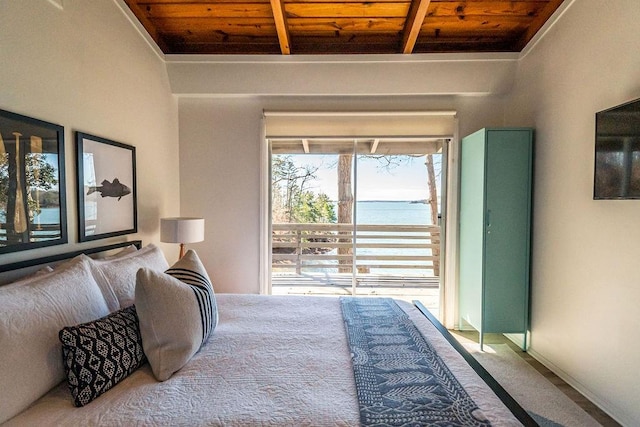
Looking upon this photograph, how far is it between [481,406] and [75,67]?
262 cm

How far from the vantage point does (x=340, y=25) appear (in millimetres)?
2717

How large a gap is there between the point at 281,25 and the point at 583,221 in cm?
270

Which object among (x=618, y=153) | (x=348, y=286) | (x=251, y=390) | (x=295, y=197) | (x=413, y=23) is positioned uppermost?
(x=413, y=23)

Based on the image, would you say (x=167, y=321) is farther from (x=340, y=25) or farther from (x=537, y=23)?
(x=537, y=23)

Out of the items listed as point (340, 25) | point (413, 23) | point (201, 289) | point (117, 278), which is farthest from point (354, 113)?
point (117, 278)

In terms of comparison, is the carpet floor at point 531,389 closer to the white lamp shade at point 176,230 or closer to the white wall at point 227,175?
the white wall at point 227,175

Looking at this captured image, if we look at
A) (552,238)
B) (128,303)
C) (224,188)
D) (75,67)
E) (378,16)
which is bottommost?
(128,303)

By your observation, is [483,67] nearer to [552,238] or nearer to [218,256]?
[552,238]

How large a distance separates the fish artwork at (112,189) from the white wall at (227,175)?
968 mm

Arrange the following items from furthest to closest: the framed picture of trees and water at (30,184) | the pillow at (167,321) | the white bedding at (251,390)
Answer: the framed picture of trees and water at (30,184) → the pillow at (167,321) → the white bedding at (251,390)

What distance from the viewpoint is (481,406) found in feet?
3.30

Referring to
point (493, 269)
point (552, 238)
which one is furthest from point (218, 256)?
point (552, 238)

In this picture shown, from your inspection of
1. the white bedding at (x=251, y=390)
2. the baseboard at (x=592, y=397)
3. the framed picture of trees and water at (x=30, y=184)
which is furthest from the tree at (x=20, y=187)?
the baseboard at (x=592, y=397)

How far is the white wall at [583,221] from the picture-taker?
1764mm
